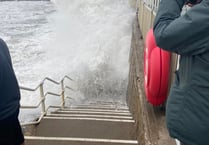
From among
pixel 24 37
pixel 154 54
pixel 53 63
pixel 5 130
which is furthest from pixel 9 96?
pixel 24 37

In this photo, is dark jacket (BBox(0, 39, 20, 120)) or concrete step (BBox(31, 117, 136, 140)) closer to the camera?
dark jacket (BBox(0, 39, 20, 120))

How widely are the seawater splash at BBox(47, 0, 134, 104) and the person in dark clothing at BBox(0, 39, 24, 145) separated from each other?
26.2 ft

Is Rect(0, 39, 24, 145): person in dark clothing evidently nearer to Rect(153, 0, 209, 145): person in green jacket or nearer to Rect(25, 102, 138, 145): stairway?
Rect(153, 0, 209, 145): person in green jacket

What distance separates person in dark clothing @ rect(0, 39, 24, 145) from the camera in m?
2.19

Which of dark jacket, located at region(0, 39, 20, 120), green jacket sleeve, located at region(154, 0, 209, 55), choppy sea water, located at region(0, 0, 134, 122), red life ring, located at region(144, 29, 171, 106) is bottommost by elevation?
choppy sea water, located at region(0, 0, 134, 122)

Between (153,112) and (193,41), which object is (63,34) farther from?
(193,41)

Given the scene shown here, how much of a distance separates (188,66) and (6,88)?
117 cm

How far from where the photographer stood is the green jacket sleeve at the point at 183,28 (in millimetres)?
1584

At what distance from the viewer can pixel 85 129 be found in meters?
5.23

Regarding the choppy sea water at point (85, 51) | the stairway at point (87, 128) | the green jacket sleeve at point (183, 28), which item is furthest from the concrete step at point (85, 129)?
the choppy sea water at point (85, 51)

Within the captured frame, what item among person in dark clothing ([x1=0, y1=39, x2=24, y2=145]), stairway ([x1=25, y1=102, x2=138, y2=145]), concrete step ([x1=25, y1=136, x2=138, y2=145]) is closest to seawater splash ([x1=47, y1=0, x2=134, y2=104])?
stairway ([x1=25, y1=102, x2=138, y2=145])

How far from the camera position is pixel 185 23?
1.62m

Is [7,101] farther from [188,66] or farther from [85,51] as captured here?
[85,51]

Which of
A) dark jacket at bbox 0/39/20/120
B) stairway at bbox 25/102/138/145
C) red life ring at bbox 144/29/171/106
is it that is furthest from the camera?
stairway at bbox 25/102/138/145
